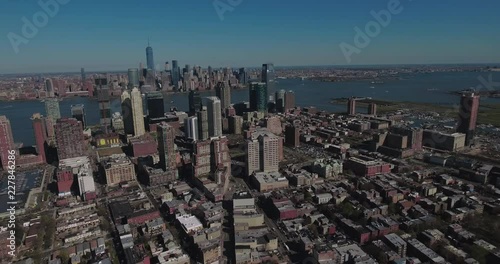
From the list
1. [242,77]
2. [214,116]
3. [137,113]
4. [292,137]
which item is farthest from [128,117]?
[242,77]

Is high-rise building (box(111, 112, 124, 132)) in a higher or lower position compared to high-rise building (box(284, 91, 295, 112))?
lower

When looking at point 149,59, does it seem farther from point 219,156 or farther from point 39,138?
point 219,156

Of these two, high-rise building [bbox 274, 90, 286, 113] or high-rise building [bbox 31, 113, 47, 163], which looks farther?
high-rise building [bbox 274, 90, 286, 113]

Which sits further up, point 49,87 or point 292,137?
point 49,87

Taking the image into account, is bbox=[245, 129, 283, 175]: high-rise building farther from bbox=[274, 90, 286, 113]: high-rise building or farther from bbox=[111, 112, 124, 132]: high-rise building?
bbox=[274, 90, 286, 113]: high-rise building

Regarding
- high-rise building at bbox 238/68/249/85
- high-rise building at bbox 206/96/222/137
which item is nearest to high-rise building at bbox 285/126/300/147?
high-rise building at bbox 206/96/222/137

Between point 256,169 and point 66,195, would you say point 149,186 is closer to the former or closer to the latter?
point 66,195

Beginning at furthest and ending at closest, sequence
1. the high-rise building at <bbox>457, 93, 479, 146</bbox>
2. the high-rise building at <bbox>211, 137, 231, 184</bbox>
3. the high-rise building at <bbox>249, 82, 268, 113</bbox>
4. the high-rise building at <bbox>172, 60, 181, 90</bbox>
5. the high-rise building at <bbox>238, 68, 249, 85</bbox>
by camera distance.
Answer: the high-rise building at <bbox>238, 68, 249, 85</bbox>
the high-rise building at <bbox>172, 60, 181, 90</bbox>
the high-rise building at <bbox>249, 82, 268, 113</bbox>
the high-rise building at <bbox>457, 93, 479, 146</bbox>
the high-rise building at <bbox>211, 137, 231, 184</bbox>
